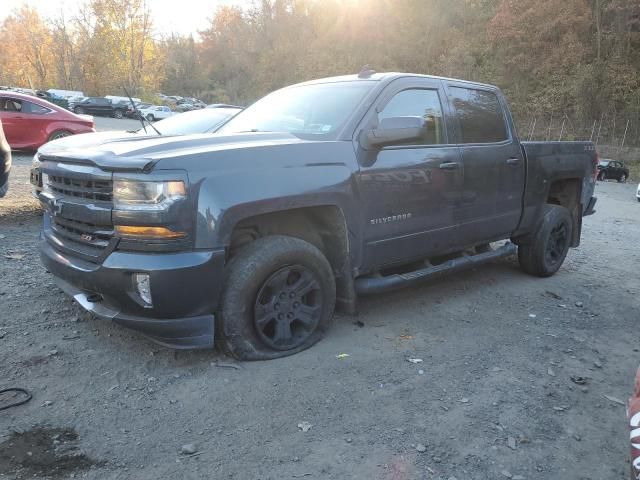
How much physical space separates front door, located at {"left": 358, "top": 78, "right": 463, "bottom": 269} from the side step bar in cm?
13

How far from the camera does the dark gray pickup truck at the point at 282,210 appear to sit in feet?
9.86

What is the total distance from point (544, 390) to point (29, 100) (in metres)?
13.2

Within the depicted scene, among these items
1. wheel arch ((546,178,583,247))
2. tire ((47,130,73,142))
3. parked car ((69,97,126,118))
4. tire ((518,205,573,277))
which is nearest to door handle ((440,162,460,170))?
tire ((518,205,573,277))

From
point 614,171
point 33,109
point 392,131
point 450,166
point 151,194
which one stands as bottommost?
point 614,171

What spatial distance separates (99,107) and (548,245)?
43233mm

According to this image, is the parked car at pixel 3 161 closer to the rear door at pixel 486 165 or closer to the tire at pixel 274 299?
the tire at pixel 274 299

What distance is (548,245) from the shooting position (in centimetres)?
587

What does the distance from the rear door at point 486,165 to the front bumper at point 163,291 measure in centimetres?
239

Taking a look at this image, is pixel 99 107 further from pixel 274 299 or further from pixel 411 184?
pixel 274 299

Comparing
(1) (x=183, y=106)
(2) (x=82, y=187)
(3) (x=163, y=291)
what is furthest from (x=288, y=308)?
(1) (x=183, y=106)

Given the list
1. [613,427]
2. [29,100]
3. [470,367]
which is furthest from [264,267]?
[29,100]

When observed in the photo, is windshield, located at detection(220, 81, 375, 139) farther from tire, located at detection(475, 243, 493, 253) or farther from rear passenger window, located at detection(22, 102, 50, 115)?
rear passenger window, located at detection(22, 102, 50, 115)

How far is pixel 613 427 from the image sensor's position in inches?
119

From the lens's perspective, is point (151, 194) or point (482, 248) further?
point (482, 248)
